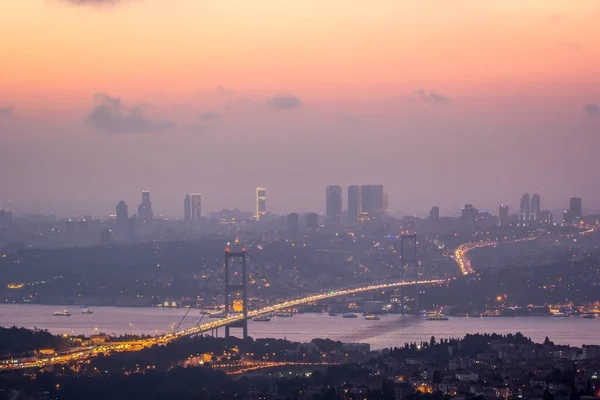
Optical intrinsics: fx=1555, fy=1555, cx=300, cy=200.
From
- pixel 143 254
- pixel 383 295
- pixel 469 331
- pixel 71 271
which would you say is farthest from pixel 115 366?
pixel 143 254

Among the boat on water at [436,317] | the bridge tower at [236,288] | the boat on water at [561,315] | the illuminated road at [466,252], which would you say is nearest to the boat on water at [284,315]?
the bridge tower at [236,288]

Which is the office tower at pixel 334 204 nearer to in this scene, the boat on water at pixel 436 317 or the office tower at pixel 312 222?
the office tower at pixel 312 222

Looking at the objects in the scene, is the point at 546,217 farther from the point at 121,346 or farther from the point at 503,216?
the point at 121,346

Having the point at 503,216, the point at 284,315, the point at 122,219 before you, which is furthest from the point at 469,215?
the point at 284,315

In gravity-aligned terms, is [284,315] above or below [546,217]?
below

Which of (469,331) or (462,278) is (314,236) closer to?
(462,278)

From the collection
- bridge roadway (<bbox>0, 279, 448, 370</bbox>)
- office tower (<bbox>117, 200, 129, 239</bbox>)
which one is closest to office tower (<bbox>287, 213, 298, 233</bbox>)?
office tower (<bbox>117, 200, 129, 239</bbox>)
